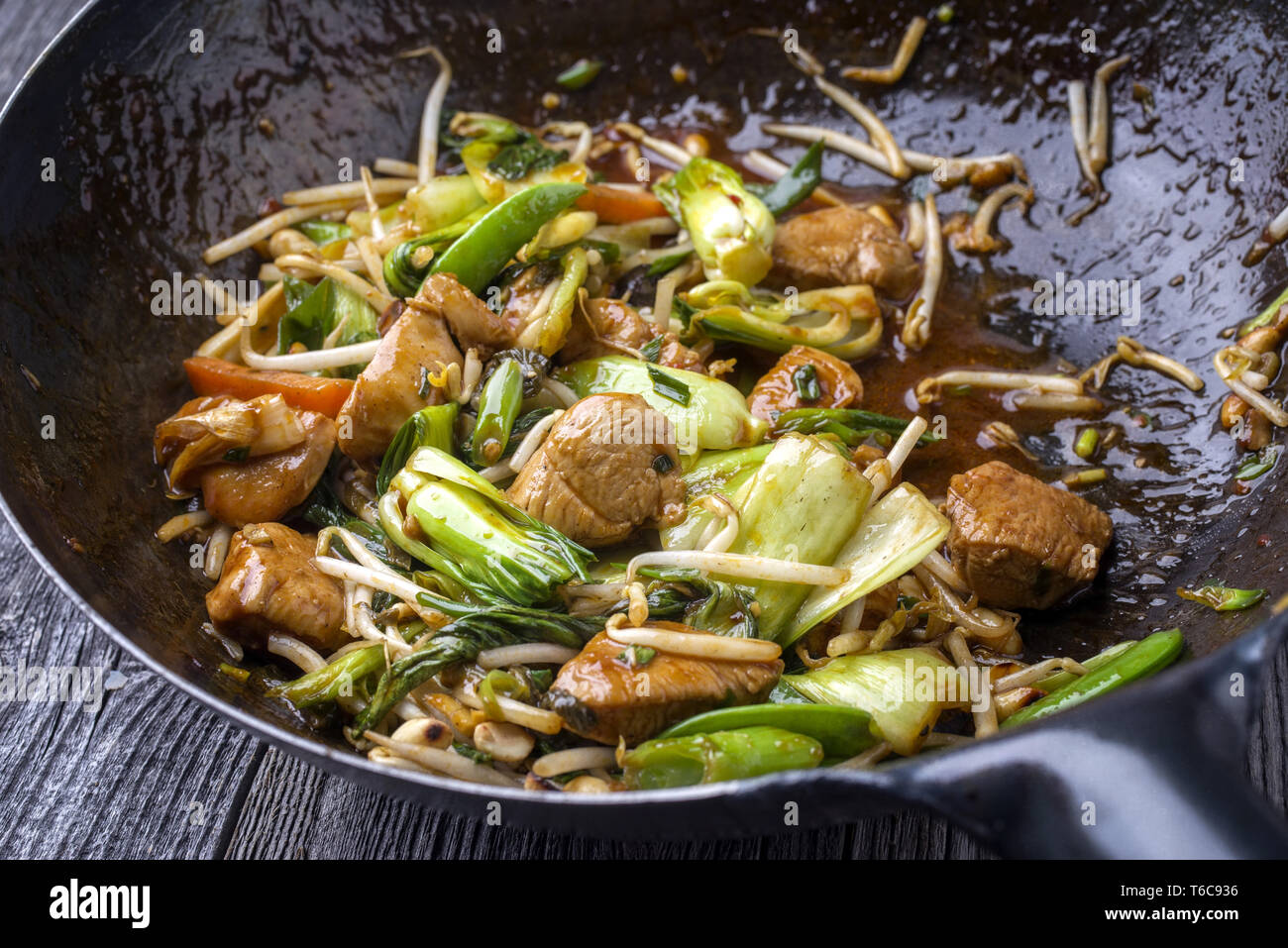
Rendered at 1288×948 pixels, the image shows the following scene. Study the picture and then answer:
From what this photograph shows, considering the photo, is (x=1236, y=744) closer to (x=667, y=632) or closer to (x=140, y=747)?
(x=667, y=632)

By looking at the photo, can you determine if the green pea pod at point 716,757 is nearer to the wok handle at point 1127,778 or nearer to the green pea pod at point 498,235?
the wok handle at point 1127,778

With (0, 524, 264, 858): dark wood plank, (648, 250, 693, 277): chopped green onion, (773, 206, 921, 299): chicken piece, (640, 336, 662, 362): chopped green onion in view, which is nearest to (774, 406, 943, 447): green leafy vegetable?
(640, 336, 662, 362): chopped green onion

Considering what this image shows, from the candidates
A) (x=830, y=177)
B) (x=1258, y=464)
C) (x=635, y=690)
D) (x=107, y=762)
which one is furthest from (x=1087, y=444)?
(x=107, y=762)

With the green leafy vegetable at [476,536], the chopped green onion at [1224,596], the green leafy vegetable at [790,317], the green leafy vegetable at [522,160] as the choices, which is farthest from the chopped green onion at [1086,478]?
the green leafy vegetable at [522,160]

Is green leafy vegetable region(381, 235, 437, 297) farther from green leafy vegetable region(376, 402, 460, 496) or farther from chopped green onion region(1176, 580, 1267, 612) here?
chopped green onion region(1176, 580, 1267, 612)

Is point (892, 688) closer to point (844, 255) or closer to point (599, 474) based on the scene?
point (599, 474)
